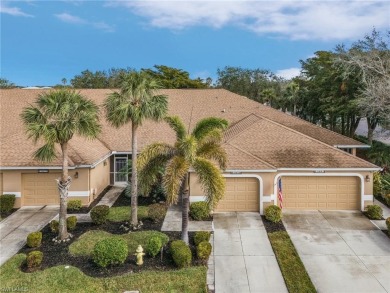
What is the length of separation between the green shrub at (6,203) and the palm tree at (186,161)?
8532 millimetres

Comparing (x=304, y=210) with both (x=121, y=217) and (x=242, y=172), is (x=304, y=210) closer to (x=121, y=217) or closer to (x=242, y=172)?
(x=242, y=172)

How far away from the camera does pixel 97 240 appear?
44.3 ft

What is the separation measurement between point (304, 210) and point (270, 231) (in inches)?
149

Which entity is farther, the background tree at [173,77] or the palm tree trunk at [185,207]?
the background tree at [173,77]

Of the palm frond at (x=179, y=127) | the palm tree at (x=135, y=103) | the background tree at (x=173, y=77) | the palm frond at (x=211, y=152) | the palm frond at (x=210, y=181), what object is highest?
the background tree at (x=173, y=77)

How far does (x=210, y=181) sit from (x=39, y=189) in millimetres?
11339

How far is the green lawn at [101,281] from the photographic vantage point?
10.0 metres

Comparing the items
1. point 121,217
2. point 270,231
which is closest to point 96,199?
point 121,217

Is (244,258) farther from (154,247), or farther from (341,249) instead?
(341,249)

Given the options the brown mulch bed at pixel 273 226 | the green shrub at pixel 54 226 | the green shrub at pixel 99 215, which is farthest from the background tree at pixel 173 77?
the green shrub at pixel 54 226

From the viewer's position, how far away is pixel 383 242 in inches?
540

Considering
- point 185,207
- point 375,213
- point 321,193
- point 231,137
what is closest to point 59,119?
point 185,207

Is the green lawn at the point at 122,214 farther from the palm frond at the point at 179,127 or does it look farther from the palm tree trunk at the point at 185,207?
the palm frond at the point at 179,127

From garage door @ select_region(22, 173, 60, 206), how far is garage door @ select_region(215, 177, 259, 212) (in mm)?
9004
